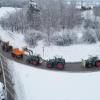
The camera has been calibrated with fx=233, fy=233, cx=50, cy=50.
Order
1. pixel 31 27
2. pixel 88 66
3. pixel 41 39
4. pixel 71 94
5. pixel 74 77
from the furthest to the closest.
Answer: pixel 31 27
pixel 41 39
pixel 88 66
pixel 74 77
pixel 71 94

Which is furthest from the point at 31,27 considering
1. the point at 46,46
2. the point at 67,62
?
the point at 67,62

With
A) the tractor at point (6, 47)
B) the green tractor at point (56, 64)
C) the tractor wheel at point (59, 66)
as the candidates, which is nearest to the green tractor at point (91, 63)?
the green tractor at point (56, 64)

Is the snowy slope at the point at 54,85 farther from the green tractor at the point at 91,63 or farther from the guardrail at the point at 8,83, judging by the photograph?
the green tractor at the point at 91,63

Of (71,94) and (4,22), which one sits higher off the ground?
(4,22)

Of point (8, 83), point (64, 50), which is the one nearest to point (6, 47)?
point (64, 50)

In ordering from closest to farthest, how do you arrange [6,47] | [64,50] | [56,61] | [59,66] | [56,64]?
1. [59,66]
2. [56,64]
3. [56,61]
4. [6,47]
5. [64,50]

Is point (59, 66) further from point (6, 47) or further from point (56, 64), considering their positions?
point (6, 47)

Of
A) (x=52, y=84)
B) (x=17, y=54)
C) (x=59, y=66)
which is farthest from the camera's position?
(x=17, y=54)

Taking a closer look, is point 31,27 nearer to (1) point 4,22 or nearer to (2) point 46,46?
(1) point 4,22
